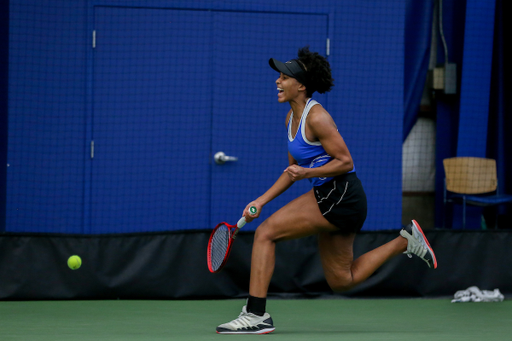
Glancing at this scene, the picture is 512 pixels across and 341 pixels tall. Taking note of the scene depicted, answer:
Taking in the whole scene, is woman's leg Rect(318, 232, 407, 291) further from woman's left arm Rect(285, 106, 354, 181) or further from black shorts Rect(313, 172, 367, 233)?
woman's left arm Rect(285, 106, 354, 181)

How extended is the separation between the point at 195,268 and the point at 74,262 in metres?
0.96

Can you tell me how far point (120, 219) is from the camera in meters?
5.85

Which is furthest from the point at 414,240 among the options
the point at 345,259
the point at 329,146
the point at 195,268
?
the point at 195,268

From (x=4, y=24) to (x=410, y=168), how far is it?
15.0 feet

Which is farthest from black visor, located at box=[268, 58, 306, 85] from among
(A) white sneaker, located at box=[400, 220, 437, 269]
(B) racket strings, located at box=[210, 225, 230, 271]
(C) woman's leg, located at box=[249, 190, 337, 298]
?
(A) white sneaker, located at box=[400, 220, 437, 269]

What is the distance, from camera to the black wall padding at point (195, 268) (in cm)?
482

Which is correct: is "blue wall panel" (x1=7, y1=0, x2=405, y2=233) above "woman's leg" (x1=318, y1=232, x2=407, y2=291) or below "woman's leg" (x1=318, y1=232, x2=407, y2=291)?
above

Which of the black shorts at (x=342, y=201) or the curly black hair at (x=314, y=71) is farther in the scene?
the curly black hair at (x=314, y=71)

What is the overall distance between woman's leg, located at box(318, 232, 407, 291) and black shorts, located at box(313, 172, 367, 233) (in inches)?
5.7

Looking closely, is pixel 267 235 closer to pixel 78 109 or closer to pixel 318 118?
pixel 318 118

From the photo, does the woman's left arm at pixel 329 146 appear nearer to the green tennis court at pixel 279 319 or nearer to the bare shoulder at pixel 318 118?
the bare shoulder at pixel 318 118

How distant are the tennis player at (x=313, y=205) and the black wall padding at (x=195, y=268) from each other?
4.86ft

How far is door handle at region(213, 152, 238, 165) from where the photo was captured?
5922mm

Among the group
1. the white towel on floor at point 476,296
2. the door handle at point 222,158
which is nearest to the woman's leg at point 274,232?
the white towel on floor at point 476,296
